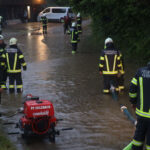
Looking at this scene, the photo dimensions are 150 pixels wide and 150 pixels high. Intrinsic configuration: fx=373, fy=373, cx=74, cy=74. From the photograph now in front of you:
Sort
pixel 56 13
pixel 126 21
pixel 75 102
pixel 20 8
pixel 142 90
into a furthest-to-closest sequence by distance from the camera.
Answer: pixel 20 8
pixel 56 13
pixel 126 21
pixel 75 102
pixel 142 90

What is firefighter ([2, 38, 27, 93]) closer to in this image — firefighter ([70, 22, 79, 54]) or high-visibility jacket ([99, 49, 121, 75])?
high-visibility jacket ([99, 49, 121, 75])

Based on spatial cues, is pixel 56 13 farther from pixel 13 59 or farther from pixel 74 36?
pixel 13 59

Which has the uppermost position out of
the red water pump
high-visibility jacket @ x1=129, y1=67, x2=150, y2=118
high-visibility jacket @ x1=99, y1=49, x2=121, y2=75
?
high-visibility jacket @ x1=129, y1=67, x2=150, y2=118

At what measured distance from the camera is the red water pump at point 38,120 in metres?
7.21

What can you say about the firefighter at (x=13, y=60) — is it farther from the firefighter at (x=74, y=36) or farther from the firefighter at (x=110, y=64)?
the firefighter at (x=74, y=36)

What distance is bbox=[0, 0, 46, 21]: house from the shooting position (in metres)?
45.4

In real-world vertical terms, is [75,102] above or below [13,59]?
below

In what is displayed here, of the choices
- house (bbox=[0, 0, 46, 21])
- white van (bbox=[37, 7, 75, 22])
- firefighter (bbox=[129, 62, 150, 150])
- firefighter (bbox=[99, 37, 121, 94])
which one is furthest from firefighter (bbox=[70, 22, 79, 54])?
white van (bbox=[37, 7, 75, 22])

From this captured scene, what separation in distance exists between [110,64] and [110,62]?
0.21 feet

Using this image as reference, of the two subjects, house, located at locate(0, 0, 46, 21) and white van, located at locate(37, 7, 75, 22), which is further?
white van, located at locate(37, 7, 75, 22)

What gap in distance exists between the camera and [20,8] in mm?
49938

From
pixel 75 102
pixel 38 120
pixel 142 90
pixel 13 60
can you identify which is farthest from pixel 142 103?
pixel 13 60

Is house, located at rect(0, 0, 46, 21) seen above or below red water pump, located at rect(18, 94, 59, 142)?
above

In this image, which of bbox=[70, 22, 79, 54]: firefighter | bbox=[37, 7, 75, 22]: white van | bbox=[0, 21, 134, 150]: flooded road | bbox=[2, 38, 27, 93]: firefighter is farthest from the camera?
bbox=[37, 7, 75, 22]: white van
